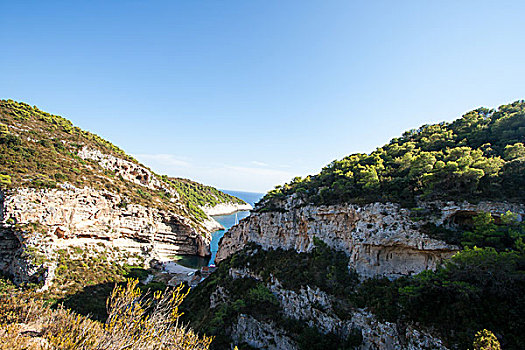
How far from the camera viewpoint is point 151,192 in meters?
58.1

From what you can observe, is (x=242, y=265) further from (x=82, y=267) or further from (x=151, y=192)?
(x=151, y=192)

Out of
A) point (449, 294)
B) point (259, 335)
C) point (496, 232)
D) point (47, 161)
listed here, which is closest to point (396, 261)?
point (449, 294)

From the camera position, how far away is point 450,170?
696 inches

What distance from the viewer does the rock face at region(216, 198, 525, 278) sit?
52.0 ft

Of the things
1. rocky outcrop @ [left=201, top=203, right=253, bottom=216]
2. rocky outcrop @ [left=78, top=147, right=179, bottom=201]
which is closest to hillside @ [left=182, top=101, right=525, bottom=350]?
rocky outcrop @ [left=78, top=147, right=179, bottom=201]

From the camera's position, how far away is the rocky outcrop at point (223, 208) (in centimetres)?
11186

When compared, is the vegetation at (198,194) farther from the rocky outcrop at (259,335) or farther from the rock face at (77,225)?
the rocky outcrop at (259,335)

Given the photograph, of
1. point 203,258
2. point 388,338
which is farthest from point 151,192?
point 388,338

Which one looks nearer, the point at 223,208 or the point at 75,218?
the point at 75,218

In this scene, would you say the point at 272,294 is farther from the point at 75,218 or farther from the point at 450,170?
the point at 75,218

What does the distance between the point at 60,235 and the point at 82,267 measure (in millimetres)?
6663

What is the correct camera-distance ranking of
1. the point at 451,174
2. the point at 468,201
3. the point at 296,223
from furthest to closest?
the point at 296,223 → the point at 451,174 → the point at 468,201

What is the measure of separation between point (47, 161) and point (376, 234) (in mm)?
51754

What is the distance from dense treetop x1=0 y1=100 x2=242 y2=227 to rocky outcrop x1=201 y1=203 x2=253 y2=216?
50.7 m
